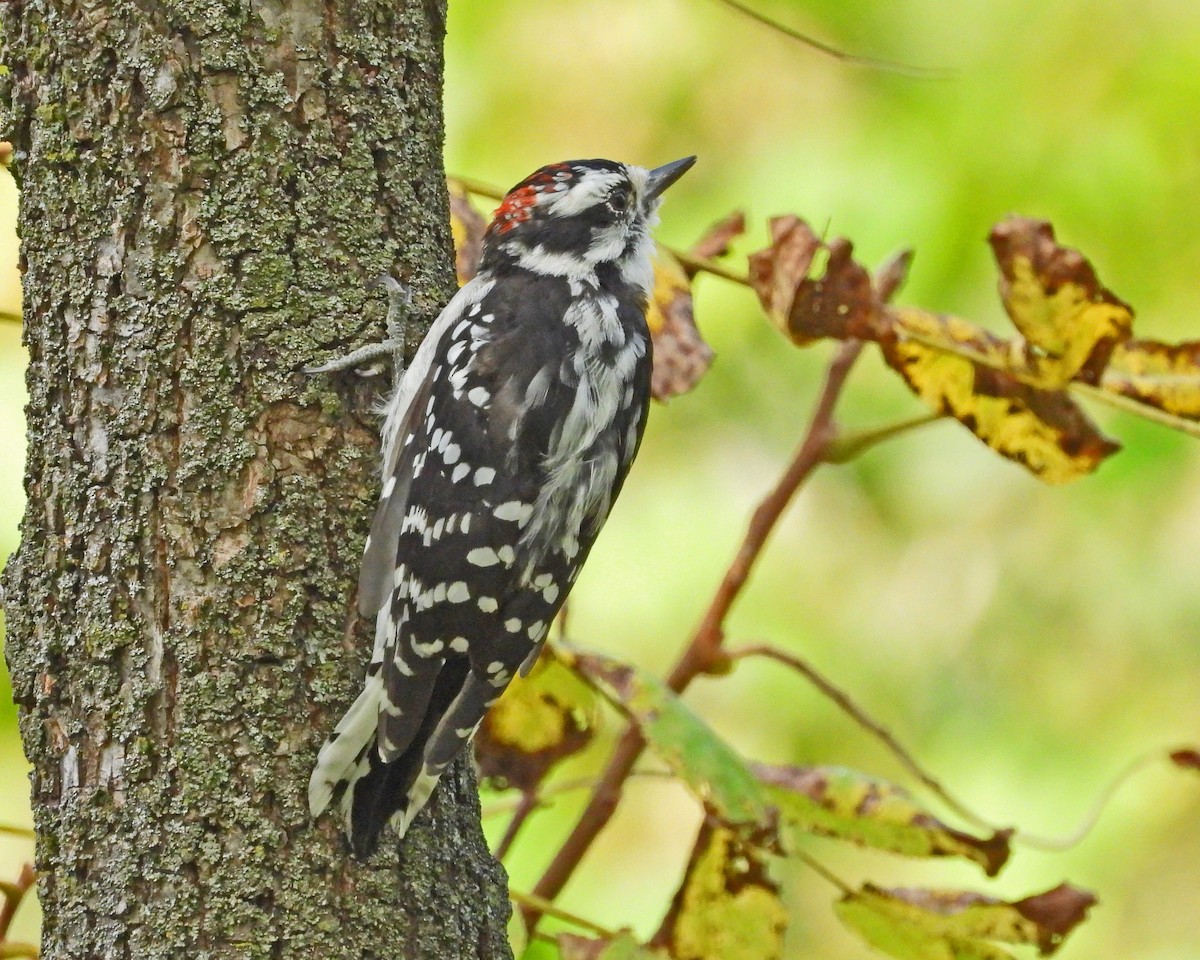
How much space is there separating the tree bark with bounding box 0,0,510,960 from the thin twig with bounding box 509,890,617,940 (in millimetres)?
76

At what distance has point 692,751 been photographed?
7.43 ft

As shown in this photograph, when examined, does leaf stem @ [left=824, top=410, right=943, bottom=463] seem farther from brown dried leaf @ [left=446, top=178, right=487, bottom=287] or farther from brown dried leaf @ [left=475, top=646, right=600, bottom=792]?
brown dried leaf @ [left=446, top=178, right=487, bottom=287]

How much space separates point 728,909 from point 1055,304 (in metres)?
1.12

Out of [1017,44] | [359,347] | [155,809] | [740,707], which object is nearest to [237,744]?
[155,809]

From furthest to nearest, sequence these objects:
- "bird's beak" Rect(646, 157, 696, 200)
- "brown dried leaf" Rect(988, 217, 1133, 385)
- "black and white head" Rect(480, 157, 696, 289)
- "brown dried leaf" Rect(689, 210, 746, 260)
Result: "bird's beak" Rect(646, 157, 696, 200)
"black and white head" Rect(480, 157, 696, 289)
"brown dried leaf" Rect(689, 210, 746, 260)
"brown dried leaf" Rect(988, 217, 1133, 385)

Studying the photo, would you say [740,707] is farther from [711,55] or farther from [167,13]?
[167,13]

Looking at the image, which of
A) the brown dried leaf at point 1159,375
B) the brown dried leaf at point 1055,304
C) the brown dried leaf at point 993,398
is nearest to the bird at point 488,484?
the brown dried leaf at point 993,398

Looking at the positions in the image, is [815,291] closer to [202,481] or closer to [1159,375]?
[1159,375]

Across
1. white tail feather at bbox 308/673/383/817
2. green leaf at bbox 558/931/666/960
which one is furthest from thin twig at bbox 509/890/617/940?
white tail feather at bbox 308/673/383/817

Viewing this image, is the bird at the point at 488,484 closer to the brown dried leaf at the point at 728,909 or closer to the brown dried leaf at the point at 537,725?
→ the brown dried leaf at the point at 537,725

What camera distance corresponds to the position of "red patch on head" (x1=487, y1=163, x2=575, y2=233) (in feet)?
10.5

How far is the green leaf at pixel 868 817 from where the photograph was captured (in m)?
2.34

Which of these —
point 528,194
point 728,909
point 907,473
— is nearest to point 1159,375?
point 728,909

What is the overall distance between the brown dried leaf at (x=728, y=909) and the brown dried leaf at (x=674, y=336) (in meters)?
0.79
